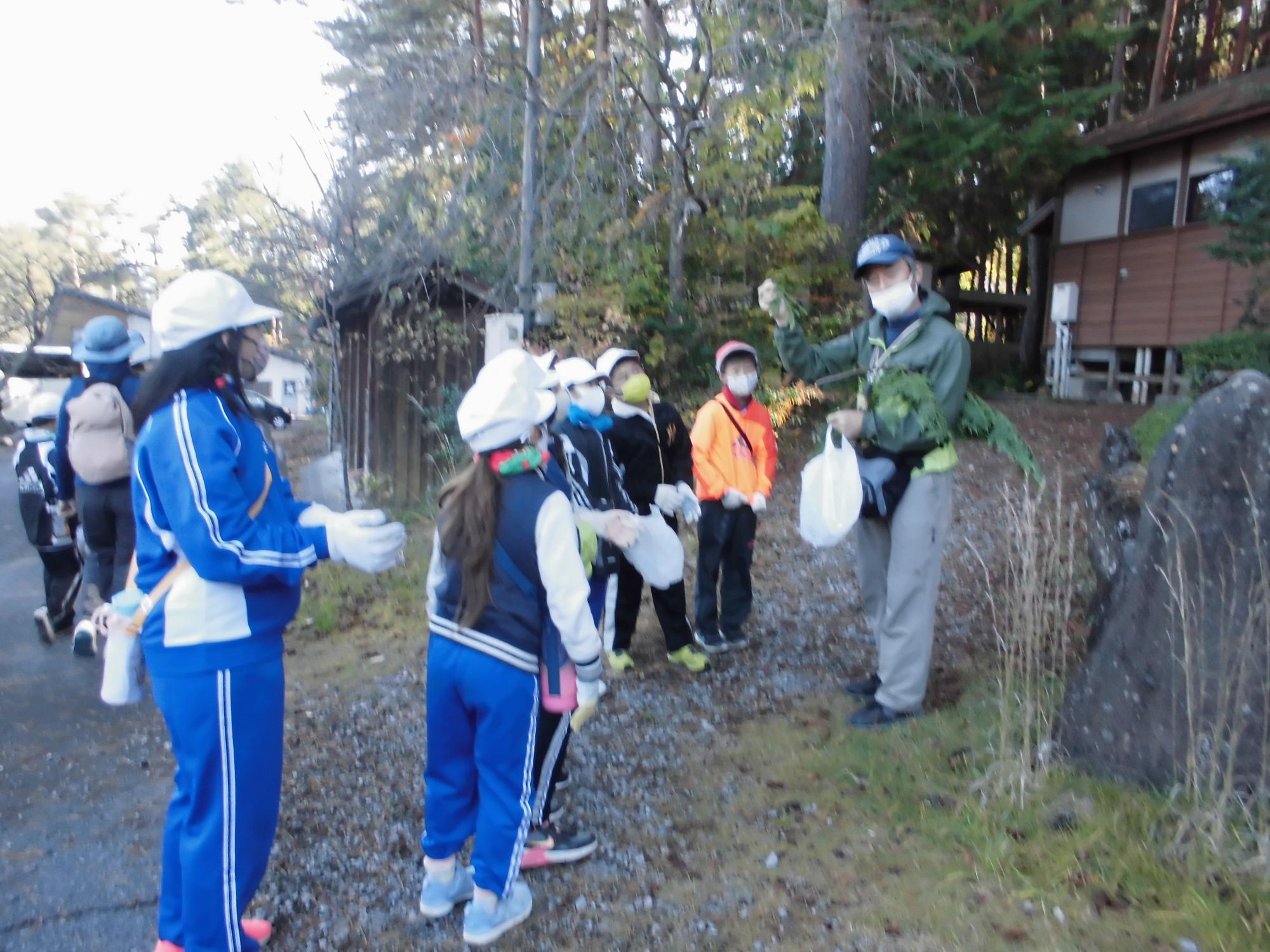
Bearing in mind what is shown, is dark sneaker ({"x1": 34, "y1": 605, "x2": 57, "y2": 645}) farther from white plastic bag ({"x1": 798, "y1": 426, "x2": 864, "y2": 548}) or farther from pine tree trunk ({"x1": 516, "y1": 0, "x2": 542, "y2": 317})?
white plastic bag ({"x1": 798, "y1": 426, "x2": 864, "y2": 548})

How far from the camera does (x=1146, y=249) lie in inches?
655

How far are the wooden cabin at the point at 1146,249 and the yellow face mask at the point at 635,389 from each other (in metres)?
12.2

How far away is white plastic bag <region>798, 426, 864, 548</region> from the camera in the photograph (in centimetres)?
412

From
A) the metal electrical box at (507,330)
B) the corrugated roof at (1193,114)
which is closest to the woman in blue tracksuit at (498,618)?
the metal electrical box at (507,330)

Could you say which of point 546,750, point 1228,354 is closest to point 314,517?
point 546,750

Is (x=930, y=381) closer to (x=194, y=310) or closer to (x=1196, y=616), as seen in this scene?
(x=1196, y=616)

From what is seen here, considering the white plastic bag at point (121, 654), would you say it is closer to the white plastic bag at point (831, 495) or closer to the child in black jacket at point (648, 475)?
the child in black jacket at point (648, 475)

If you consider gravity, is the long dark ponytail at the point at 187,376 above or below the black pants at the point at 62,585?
above

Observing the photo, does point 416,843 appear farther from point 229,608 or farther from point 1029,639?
point 1029,639

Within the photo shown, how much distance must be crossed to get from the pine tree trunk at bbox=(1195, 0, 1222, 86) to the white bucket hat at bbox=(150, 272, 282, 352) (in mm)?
21724

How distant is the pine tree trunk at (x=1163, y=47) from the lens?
698 inches

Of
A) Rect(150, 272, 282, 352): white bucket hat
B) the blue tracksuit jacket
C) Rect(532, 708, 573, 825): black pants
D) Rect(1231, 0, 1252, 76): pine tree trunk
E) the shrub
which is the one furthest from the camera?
Rect(1231, 0, 1252, 76): pine tree trunk

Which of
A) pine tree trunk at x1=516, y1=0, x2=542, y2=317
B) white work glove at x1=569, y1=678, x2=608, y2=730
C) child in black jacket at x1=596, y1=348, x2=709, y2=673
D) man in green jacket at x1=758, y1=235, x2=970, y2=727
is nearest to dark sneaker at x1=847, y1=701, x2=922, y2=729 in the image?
man in green jacket at x1=758, y1=235, x2=970, y2=727

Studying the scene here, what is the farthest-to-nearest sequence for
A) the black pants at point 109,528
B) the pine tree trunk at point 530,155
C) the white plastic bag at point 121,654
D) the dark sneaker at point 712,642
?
1. the pine tree trunk at point 530,155
2. the dark sneaker at point 712,642
3. the black pants at point 109,528
4. the white plastic bag at point 121,654
